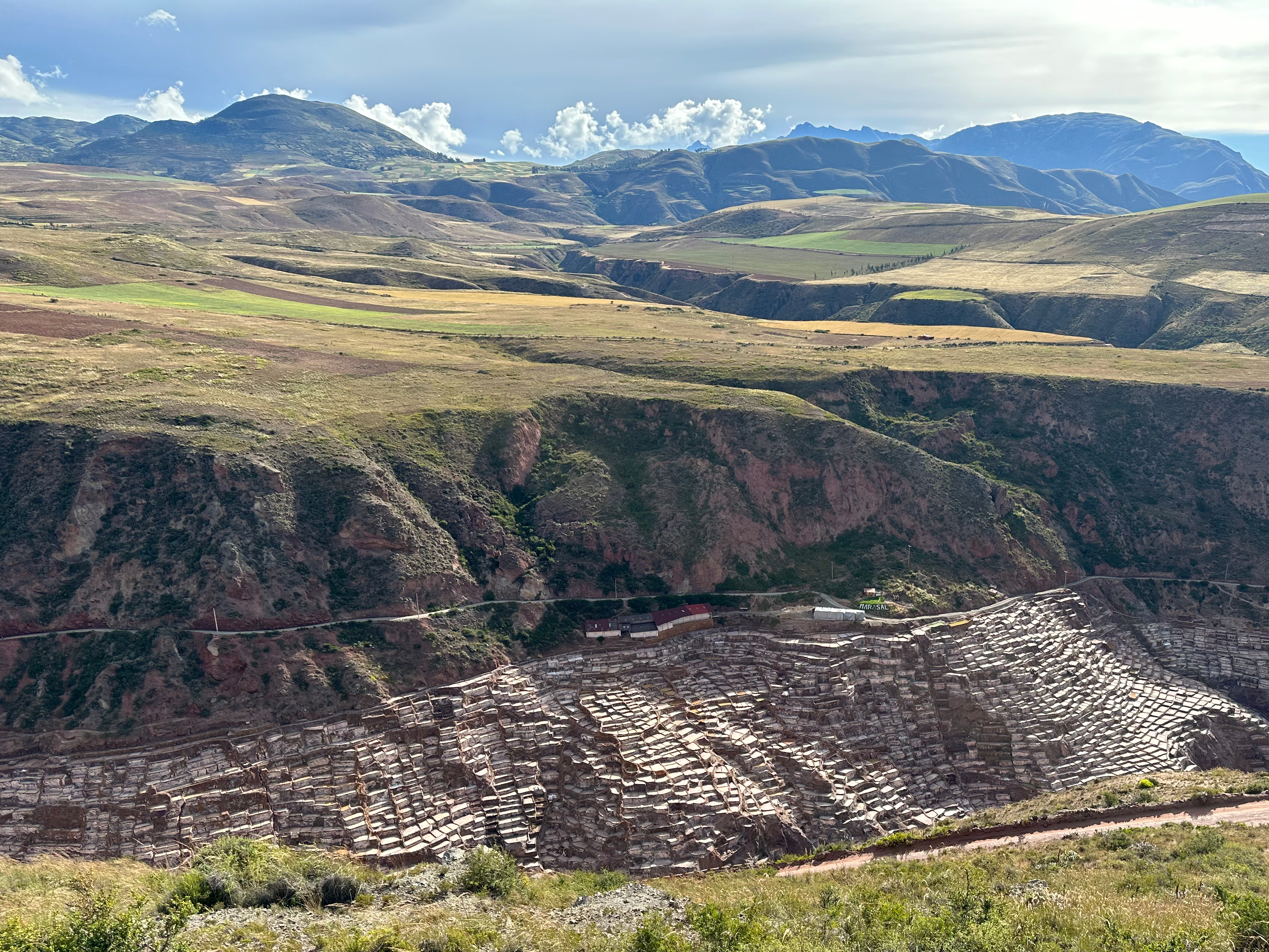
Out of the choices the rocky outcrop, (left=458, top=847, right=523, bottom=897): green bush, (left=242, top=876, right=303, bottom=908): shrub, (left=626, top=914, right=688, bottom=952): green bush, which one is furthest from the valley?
the rocky outcrop

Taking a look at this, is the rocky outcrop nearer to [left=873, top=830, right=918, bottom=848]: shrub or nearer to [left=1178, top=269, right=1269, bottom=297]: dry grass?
[left=1178, top=269, right=1269, bottom=297]: dry grass

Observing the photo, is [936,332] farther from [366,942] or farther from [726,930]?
[366,942]

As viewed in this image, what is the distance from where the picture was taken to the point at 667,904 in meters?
42.6

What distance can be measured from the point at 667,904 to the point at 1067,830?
97.3 feet

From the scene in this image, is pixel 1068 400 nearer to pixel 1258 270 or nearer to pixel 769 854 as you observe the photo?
pixel 769 854

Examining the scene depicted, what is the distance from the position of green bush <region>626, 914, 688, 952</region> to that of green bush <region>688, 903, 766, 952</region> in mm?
1115

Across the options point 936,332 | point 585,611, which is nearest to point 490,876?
point 585,611

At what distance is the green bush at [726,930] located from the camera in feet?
115

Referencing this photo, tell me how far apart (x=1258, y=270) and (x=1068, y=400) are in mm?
109644

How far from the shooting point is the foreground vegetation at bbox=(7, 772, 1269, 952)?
33875 mm

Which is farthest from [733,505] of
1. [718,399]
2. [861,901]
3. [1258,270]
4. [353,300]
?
[1258,270]

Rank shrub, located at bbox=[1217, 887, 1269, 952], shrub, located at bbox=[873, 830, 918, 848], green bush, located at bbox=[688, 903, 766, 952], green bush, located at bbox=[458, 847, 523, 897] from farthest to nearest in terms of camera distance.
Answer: shrub, located at bbox=[873, 830, 918, 848]
green bush, located at bbox=[458, 847, 523, 897]
green bush, located at bbox=[688, 903, 766, 952]
shrub, located at bbox=[1217, 887, 1269, 952]

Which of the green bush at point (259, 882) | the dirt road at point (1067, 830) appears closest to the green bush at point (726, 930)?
the dirt road at point (1067, 830)

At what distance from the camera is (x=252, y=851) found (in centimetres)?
4825
